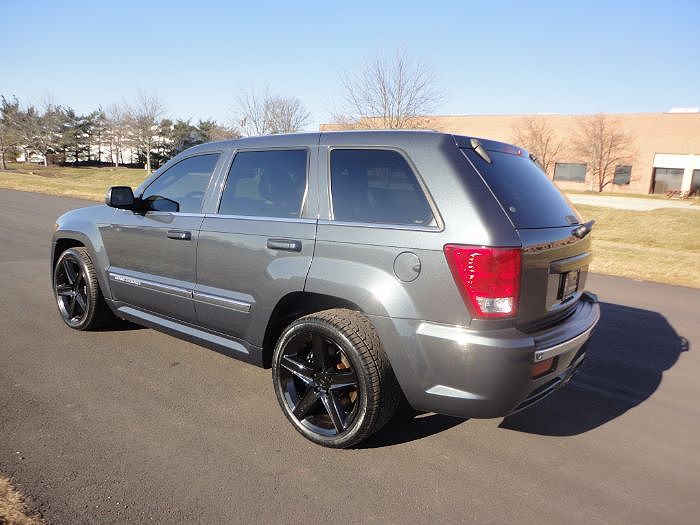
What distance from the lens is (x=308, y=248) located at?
3.05m

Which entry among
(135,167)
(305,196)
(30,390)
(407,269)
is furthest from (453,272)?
(135,167)

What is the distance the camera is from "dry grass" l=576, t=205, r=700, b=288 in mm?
9484

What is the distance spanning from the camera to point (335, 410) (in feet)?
9.78

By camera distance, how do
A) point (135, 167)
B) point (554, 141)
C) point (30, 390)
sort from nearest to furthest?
1. point (30, 390)
2. point (554, 141)
3. point (135, 167)

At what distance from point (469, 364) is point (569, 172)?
53580mm

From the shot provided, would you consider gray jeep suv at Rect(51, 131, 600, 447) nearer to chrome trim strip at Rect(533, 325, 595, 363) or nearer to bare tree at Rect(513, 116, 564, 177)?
chrome trim strip at Rect(533, 325, 595, 363)

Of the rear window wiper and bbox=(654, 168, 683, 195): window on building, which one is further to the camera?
bbox=(654, 168, 683, 195): window on building

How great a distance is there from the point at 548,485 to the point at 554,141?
5371 centimetres

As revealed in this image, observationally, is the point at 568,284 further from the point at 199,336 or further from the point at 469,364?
the point at 199,336

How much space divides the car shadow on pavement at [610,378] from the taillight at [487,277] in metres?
1.26

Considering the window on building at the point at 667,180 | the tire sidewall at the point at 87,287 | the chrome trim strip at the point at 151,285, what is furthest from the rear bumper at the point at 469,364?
the window on building at the point at 667,180

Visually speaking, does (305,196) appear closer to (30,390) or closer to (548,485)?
(548,485)

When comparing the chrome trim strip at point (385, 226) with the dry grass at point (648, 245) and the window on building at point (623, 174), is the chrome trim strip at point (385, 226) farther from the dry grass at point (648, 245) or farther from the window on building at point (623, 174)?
the window on building at point (623, 174)

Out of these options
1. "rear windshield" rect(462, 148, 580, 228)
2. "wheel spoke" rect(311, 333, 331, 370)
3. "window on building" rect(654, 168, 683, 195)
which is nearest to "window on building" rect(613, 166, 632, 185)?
"window on building" rect(654, 168, 683, 195)
